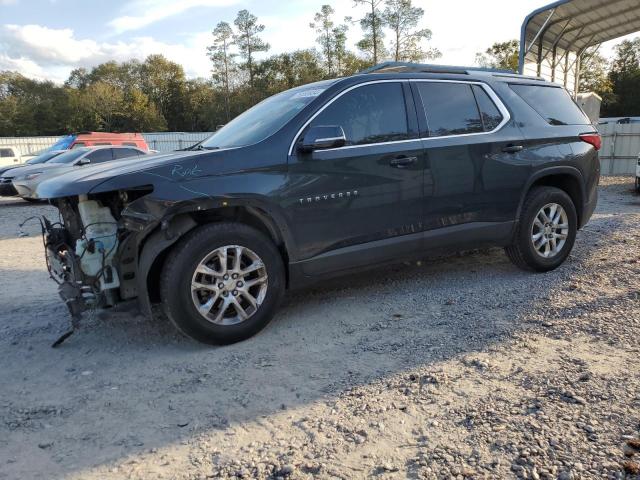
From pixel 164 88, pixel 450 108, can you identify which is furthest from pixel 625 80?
pixel 450 108

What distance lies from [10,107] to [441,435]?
6856 cm

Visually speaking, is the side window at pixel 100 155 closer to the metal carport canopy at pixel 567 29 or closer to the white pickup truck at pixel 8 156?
the white pickup truck at pixel 8 156

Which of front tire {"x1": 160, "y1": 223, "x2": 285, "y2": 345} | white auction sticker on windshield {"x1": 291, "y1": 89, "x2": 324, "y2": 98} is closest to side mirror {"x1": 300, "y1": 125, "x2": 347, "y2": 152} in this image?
white auction sticker on windshield {"x1": 291, "y1": 89, "x2": 324, "y2": 98}

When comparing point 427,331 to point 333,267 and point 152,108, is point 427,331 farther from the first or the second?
point 152,108

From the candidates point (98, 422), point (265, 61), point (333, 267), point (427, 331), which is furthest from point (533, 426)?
point (265, 61)

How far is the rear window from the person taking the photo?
5.07 m

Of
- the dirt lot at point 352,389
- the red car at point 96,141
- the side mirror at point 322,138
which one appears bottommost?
the dirt lot at point 352,389

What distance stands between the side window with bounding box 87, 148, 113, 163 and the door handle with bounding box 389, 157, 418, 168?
35.2 feet

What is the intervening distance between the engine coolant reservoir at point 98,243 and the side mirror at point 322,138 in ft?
4.91

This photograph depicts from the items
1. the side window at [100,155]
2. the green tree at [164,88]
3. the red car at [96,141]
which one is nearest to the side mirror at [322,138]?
the side window at [100,155]

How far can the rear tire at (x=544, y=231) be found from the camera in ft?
16.2

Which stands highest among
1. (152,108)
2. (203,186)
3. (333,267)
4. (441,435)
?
(152,108)

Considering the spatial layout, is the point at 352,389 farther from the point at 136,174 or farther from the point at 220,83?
the point at 220,83

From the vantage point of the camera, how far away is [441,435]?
245 centimetres
